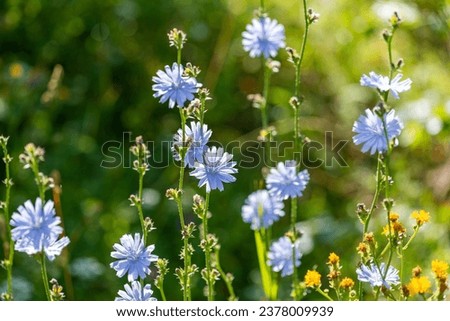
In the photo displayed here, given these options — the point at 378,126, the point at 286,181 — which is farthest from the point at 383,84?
the point at 286,181

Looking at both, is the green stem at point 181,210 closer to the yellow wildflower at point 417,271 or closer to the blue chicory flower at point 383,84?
the blue chicory flower at point 383,84

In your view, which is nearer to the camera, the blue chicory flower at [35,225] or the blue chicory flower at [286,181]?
the blue chicory flower at [35,225]

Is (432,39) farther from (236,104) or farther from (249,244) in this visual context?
(249,244)

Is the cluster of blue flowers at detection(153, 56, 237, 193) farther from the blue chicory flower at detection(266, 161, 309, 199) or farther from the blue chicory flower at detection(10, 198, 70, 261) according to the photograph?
the blue chicory flower at detection(10, 198, 70, 261)

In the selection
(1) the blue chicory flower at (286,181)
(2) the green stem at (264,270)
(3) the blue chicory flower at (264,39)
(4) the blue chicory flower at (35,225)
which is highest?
(3) the blue chicory flower at (264,39)

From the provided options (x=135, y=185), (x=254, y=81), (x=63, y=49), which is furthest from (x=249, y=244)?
(x=63, y=49)

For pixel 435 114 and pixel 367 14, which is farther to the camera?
pixel 367 14

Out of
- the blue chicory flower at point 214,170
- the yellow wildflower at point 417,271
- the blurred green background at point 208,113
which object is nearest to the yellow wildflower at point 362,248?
the yellow wildflower at point 417,271

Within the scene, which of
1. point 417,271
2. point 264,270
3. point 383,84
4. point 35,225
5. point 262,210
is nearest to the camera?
point 35,225

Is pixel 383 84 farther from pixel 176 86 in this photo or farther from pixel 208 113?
pixel 208 113
